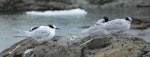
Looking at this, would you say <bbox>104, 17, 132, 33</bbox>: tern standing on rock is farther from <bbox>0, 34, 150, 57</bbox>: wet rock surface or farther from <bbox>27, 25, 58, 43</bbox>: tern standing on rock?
<bbox>27, 25, 58, 43</bbox>: tern standing on rock

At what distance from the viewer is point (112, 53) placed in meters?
10.6

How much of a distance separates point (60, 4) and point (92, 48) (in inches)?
1827

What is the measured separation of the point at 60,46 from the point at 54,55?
269mm

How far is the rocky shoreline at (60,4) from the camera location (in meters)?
56.2

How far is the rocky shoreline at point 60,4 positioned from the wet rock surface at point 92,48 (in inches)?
1721

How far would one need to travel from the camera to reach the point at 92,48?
1185 centimetres

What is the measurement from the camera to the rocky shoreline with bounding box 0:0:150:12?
56188 mm

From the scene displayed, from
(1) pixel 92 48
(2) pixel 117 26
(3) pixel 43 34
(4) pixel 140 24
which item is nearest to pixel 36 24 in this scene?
(4) pixel 140 24

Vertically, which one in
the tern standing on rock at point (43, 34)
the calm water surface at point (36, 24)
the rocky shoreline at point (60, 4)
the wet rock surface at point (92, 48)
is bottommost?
the rocky shoreline at point (60, 4)

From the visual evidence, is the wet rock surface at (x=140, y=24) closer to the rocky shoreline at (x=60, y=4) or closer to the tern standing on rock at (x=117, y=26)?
the tern standing on rock at (x=117, y=26)

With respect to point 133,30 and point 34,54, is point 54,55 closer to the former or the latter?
point 34,54

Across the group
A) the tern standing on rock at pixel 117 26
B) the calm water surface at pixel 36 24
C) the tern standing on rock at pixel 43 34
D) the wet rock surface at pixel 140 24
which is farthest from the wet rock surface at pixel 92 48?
the wet rock surface at pixel 140 24

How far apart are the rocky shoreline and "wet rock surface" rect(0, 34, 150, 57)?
143 feet

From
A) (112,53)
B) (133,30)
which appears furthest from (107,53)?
(133,30)
